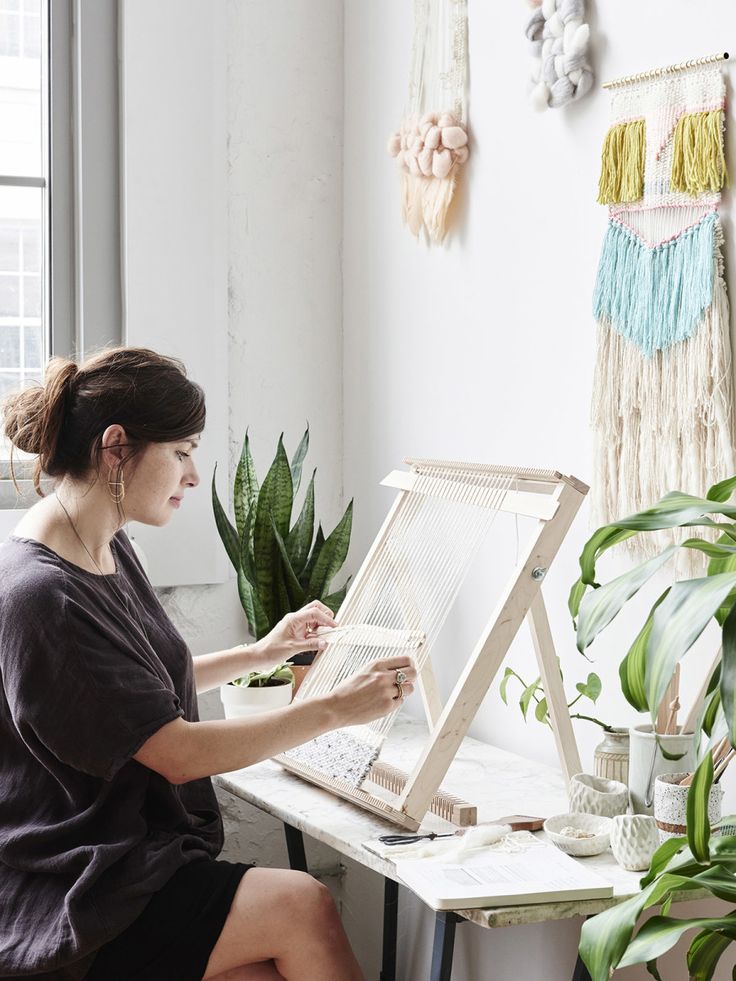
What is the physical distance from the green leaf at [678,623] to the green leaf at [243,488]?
1.63m

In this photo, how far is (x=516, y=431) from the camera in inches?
90.1

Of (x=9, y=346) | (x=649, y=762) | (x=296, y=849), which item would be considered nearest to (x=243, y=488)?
(x=9, y=346)

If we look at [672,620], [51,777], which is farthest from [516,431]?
[672,620]

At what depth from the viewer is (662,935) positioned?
117cm

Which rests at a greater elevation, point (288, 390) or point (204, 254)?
point (204, 254)

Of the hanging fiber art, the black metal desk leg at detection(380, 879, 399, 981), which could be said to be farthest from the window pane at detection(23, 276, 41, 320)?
the black metal desk leg at detection(380, 879, 399, 981)

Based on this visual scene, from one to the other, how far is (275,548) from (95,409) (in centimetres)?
90

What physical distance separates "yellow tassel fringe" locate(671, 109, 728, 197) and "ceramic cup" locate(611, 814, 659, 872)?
35.6 inches

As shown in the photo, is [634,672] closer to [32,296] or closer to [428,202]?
[428,202]

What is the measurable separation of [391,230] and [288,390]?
457mm

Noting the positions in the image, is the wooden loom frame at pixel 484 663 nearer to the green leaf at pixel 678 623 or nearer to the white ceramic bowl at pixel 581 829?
the white ceramic bowl at pixel 581 829

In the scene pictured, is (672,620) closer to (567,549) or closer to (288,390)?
(567,549)

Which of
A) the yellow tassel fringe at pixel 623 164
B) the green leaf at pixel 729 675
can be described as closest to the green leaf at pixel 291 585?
the yellow tassel fringe at pixel 623 164

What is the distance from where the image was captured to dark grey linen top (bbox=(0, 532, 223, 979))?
1610mm
